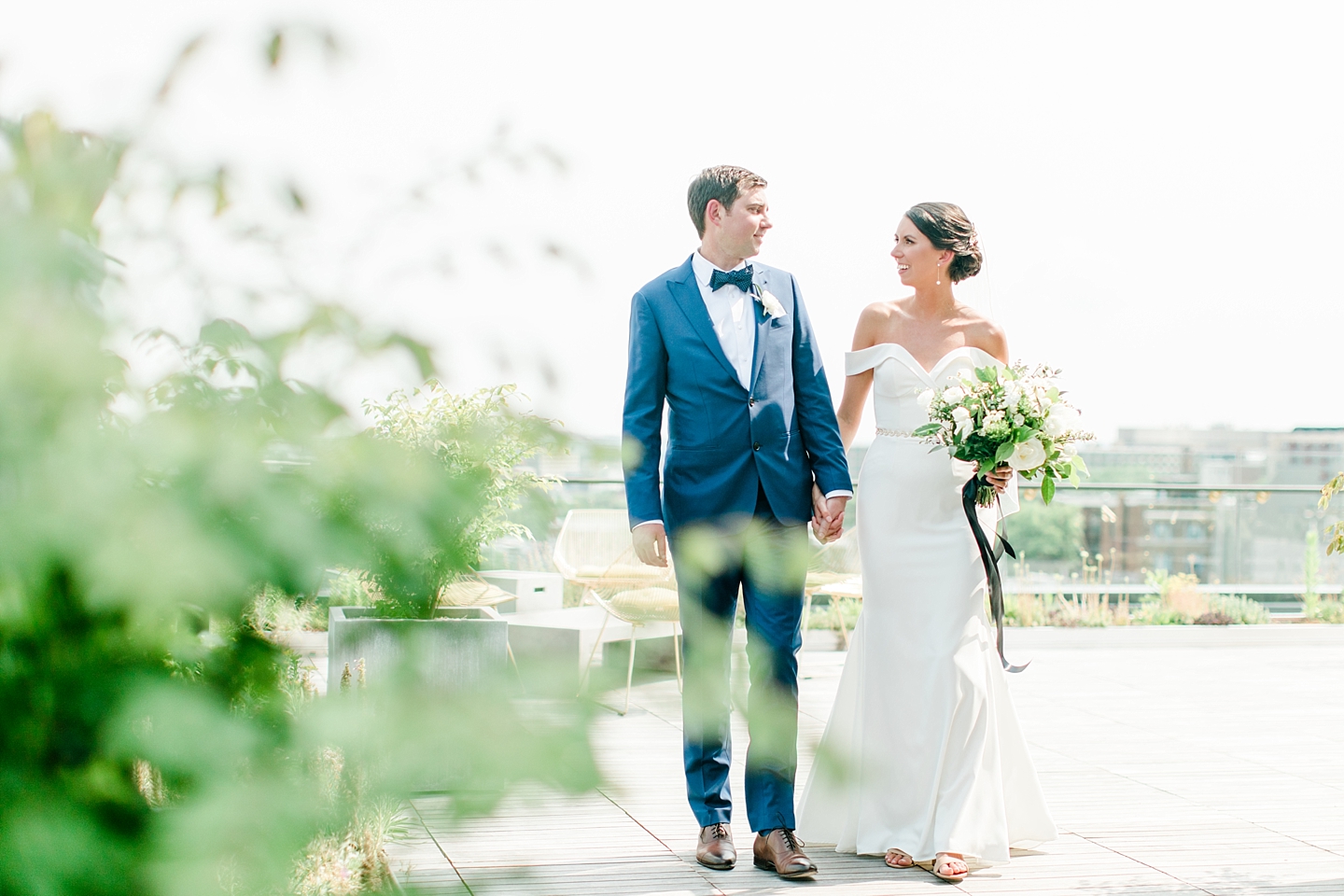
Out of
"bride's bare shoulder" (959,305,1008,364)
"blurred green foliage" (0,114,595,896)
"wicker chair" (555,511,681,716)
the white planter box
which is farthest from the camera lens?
the white planter box

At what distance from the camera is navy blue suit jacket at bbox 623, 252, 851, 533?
10.2ft

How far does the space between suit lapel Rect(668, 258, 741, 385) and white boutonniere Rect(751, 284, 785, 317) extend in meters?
0.08

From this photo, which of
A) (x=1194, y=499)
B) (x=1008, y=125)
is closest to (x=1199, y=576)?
(x=1194, y=499)

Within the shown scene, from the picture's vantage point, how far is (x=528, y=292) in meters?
0.49

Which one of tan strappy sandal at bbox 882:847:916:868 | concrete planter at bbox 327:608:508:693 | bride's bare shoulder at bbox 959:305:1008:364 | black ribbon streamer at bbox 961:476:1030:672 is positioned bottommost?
tan strappy sandal at bbox 882:847:916:868

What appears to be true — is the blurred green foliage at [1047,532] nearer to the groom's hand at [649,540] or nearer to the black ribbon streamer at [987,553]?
the black ribbon streamer at [987,553]

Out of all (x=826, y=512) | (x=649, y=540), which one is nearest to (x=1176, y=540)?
(x=826, y=512)

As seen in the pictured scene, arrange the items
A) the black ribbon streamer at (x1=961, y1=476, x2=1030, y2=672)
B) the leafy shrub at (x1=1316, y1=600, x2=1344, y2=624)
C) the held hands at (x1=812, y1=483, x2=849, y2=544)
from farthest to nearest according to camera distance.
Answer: the leafy shrub at (x1=1316, y1=600, x2=1344, y2=624) < the black ribbon streamer at (x1=961, y1=476, x2=1030, y2=672) < the held hands at (x1=812, y1=483, x2=849, y2=544)

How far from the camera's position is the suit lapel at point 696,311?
3.15 m

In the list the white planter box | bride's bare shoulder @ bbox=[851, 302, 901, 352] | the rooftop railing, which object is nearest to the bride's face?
bride's bare shoulder @ bbox=[851, 302, 901, 352]

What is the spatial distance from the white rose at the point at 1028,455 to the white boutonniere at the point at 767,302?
2.47ft

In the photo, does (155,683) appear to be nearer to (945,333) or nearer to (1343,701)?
(945,333)

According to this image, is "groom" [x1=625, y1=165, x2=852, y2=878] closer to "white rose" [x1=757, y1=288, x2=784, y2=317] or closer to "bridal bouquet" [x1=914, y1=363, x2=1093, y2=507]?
"white rose" [x1=757, y1=288, x2=784, y2=317]

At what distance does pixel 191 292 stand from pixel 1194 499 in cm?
1014
